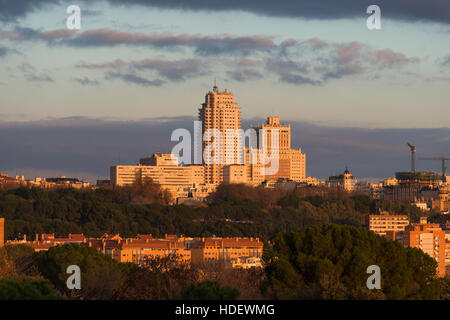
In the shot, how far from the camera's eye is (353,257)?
107ft

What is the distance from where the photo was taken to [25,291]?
2597 cm

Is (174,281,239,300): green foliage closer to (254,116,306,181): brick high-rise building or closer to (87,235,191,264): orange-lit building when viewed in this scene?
(87,235,191,264): orange-lit building

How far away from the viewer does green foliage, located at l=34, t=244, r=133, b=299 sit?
1371 inches

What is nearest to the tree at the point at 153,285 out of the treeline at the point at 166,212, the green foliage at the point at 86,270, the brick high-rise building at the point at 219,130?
the green foliage at the point at 86,270

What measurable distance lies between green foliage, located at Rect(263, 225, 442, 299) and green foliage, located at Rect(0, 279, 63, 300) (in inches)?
255

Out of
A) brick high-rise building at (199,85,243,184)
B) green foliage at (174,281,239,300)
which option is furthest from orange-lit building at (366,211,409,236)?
green foliage at (174,281,239,300)

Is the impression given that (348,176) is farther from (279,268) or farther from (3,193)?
(279,268)

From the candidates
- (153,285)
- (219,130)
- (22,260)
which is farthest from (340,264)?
(219,130)

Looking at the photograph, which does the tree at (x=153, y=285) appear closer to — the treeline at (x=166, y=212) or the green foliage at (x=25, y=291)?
the green foliage at (x=25, y=291)

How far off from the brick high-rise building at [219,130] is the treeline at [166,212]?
19111mm
